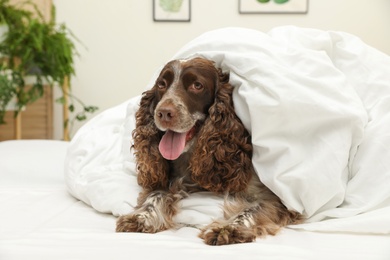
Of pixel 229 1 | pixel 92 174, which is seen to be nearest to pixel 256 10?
pixel 229 1

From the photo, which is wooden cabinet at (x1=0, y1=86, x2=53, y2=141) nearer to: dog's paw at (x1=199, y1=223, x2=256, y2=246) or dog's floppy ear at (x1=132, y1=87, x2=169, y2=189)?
dog's floppy ear at (x1=132, y1=87, x2=169, y2=189)

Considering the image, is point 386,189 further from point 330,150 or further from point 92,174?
point 92,174

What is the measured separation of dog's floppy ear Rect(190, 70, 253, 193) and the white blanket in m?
0.05

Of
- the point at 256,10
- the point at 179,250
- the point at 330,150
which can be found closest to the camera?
the point at 179,250

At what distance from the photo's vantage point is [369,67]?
228cm

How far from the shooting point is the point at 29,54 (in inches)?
179

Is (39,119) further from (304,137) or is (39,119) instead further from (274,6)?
(304,137)

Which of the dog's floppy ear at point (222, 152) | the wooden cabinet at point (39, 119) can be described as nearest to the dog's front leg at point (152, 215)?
the dog's floppy ear at point (222, 152)

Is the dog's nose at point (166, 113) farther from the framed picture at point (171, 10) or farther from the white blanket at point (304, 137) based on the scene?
the framed picture at point (171, 10)

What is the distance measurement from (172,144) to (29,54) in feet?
9.82

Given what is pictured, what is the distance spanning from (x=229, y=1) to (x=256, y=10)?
286 mm

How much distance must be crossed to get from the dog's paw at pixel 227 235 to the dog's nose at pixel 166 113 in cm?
41

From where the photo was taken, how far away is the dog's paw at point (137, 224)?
182 cm

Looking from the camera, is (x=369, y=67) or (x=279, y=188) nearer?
(x=279, y=188)
